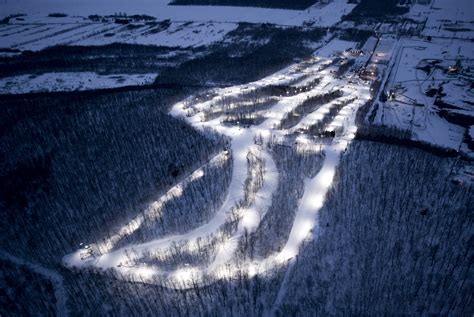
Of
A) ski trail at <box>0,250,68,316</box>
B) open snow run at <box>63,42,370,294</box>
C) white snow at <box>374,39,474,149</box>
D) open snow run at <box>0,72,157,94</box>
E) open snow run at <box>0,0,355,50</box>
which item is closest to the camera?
ski trail at <box>0,250,68,316</box>

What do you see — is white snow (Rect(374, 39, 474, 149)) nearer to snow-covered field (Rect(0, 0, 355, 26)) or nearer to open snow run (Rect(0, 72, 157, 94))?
snow-covered field (Rect(0, 0, 355, 26))

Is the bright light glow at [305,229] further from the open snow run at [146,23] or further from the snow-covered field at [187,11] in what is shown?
the snow-covered field at [187,11]

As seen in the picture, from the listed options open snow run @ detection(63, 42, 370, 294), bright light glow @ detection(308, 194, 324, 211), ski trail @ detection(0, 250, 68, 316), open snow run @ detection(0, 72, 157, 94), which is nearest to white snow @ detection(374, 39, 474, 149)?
open snow run @ detection(63, 42, 370, 294)

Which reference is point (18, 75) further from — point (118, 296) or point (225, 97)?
point (118, 296)

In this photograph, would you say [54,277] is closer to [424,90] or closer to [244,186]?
[244,186]

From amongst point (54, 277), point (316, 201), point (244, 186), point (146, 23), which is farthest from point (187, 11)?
point (54, 277)

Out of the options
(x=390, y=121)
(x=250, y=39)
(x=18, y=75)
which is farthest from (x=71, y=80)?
(x=390, y=121)

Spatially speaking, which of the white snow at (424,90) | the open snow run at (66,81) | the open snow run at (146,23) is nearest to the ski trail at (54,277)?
the open snow run at (66,81)
